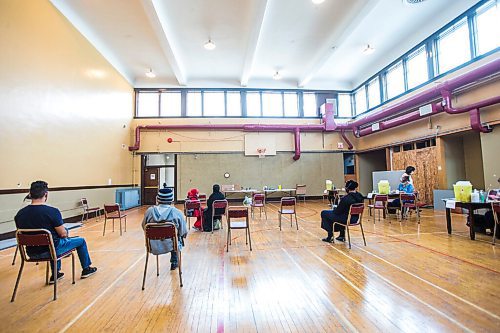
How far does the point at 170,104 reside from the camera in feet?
38.7

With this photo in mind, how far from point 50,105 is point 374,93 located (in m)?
11.6

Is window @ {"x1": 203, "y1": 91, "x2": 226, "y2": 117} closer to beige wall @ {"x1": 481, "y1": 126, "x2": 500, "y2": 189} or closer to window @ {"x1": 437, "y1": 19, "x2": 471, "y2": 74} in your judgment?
window @ {"x1": 437, "y1": 19, "x2": 471, "y2": 74}

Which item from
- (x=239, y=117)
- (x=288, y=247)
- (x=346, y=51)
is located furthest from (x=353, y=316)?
(x=239, y=117)

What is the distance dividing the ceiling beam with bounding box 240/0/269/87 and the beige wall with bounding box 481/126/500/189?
652 cm

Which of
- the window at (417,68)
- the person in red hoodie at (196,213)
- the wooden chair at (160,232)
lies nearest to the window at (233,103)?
the person in red hoodie at (196,213)

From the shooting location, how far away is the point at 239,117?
1195 centimetres

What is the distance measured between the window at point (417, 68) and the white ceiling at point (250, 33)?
0.39 meters

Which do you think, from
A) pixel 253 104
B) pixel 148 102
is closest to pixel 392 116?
pixel 253 104

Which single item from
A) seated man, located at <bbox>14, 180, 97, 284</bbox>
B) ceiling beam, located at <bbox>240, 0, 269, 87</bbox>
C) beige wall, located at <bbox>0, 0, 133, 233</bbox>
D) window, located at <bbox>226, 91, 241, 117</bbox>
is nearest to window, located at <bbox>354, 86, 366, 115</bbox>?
ceiling beam, located at <bbox>240, 0, 269, 87</bbox>

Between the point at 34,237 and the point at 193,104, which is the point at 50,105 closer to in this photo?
the point at 34,237

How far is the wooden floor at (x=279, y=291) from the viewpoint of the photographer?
6.68ft

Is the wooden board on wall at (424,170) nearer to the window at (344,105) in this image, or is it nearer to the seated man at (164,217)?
the window at (344,105)

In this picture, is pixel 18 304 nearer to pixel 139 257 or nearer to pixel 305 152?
pixel 139 257

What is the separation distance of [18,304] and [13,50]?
17.0ft
